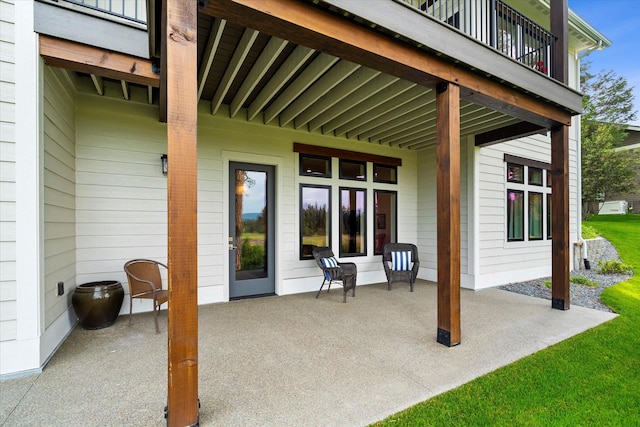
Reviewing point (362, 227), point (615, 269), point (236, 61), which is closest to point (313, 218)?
point (362, 227)

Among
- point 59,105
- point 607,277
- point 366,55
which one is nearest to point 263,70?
point 366,55

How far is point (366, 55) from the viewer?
2443 mm

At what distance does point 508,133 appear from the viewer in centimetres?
504

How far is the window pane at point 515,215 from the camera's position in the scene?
20.7ft

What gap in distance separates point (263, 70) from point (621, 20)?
78.2 ft

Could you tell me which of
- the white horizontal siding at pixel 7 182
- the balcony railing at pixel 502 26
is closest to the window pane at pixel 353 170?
the balcony railing at pixel 502 26

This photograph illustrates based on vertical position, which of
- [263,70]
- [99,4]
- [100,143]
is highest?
[99,4]

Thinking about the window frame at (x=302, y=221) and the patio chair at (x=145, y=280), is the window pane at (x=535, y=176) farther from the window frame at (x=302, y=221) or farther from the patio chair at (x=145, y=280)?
the patio chair at (x=145, y=280)

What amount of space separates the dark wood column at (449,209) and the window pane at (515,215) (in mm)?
4196

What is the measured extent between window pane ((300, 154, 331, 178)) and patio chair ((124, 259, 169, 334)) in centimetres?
278

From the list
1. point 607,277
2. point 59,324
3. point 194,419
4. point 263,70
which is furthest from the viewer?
point 607,277

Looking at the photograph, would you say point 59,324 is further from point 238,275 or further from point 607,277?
point 607,277

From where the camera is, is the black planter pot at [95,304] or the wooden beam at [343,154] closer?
the black planter pot at [95,304]

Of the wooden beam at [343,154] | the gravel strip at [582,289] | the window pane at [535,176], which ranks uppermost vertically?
the wooden beam at [343,154]
